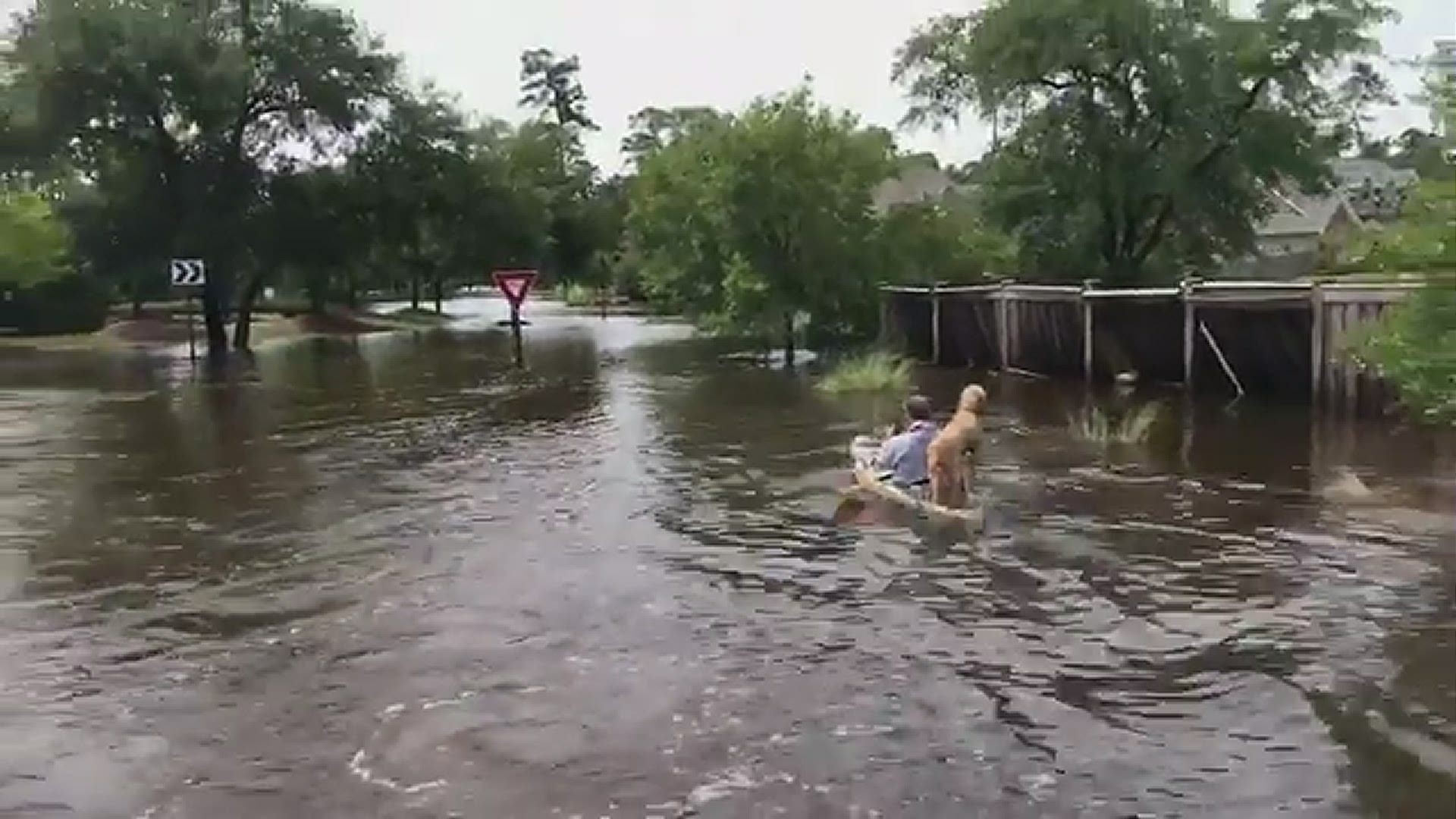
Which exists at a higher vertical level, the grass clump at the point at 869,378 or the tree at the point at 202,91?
the tree at the point at 202,91

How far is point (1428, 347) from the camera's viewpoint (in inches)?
365

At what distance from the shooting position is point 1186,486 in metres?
17.5

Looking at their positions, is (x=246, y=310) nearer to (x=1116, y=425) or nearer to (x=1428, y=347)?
(x=1116, y=425)

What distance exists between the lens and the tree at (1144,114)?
35.0 metres

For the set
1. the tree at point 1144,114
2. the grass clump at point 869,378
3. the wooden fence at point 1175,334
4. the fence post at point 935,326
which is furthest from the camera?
the fence post at point 935,326

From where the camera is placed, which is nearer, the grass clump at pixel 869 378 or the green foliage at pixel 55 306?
the grass clump at pixel 869 378

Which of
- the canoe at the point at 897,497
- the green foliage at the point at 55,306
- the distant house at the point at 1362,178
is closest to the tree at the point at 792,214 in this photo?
the distant house at the point at 1362,178

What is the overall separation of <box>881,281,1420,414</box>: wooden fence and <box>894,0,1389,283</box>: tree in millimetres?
3335

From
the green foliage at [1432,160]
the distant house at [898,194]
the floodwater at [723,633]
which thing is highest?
the distant house at [898,194]

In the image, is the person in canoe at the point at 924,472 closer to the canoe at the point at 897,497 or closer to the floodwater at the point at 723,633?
the canoe at the point at 897,497

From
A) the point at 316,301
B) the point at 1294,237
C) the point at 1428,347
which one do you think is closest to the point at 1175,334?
the point at 1428,347

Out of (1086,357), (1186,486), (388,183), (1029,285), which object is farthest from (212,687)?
(388,183)

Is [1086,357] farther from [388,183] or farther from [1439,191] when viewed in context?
[388,183]

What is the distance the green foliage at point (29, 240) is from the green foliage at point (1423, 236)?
156 ft
